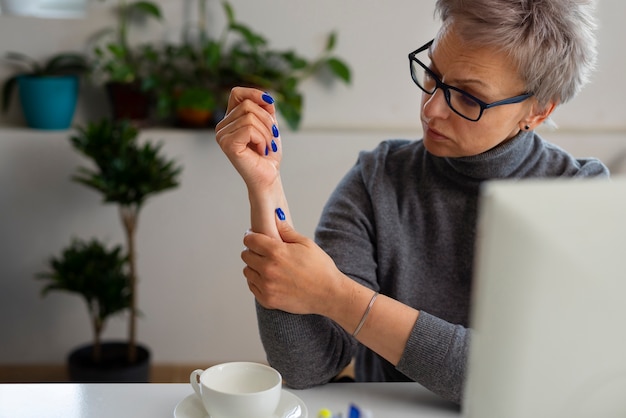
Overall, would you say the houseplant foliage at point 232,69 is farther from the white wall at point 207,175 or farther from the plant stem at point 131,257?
the plant stem at point 131,257

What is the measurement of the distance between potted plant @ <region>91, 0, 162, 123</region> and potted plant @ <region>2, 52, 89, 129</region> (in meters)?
0.09

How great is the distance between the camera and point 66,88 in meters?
2.81

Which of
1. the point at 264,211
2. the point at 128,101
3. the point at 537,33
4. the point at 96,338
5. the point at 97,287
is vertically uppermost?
the point at 537,33

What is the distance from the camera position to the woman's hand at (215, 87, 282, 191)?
128 cm

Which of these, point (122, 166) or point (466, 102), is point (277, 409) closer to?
point (466, 102)

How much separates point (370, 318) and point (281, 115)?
5.81 ft

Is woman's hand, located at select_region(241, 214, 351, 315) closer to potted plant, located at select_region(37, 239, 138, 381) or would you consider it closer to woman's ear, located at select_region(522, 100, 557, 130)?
woman's ear, located at select_region(522, 100, 557, 130)

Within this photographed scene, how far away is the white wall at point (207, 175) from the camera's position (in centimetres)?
287

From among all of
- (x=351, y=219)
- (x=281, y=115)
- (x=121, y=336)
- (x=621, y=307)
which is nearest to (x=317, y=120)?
(x=281, y=115)

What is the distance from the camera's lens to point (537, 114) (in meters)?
1.43

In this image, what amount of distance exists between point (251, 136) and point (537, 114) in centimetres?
52

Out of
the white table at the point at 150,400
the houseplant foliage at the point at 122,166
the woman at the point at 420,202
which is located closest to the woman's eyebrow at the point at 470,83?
the woman at the point at 420,202

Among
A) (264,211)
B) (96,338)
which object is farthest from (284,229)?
(96,338)

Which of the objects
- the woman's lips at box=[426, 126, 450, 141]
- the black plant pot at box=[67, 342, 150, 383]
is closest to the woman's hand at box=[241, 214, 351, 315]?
the woman's lips at box=[426, 126, 450, 141]
